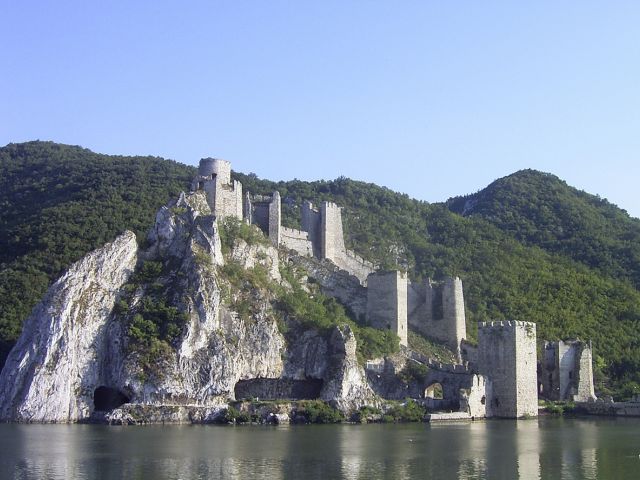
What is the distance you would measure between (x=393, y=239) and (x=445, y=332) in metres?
26.9

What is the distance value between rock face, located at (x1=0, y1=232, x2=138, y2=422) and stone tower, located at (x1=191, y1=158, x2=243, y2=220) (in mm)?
10662

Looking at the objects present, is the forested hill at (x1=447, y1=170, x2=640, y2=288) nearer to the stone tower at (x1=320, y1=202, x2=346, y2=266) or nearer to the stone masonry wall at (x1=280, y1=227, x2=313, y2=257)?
the stone tower at (x1=320, y1=202, x2=346, y2=266)

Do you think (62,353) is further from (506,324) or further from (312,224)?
(506,324)

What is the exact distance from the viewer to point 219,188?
6781 centimetres

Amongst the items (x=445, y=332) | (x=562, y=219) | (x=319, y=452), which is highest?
(x=562, y=219)

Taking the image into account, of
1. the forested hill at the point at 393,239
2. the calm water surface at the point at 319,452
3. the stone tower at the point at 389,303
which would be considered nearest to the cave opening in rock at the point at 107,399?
the calm water surface at the point at 319,452

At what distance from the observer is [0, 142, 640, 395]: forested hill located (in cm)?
7212

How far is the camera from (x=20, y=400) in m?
55.1

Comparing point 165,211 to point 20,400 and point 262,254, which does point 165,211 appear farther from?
point 20,400

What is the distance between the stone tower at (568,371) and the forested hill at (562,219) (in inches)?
971

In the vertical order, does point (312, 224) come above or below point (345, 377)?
above

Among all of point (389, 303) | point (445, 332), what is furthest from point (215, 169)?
point (445, 332)

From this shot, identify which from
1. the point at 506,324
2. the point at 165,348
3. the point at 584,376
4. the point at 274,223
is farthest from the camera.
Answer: the point at 274,223

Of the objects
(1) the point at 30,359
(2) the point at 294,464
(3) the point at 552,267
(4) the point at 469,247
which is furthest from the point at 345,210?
(2) the point at 294,464
